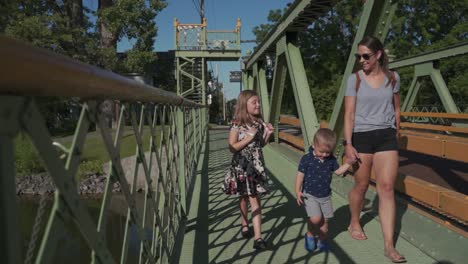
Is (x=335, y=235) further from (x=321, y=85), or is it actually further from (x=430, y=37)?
(x=430, y=37)

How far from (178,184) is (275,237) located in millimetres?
1074

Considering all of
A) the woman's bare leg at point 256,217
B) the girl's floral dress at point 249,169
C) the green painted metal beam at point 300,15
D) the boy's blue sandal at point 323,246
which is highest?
the green painted metal beam at point 300,15

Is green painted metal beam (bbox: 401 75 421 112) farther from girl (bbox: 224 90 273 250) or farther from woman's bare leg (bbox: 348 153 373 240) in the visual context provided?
girl (bbox: 224 90 273 250)

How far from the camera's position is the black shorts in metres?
3.09

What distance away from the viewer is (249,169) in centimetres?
350

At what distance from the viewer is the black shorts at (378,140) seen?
3090 millimetres

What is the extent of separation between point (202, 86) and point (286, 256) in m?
20.4

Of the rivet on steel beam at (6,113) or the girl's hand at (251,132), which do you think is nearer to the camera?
the rivet on steel beam at (6,113)

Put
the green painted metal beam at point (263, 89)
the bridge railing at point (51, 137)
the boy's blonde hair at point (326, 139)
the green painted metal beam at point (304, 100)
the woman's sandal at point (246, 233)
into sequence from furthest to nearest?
the green painted metal beam at point (263, 89) → the green painted metal beam at point (304, 100) → the woman's sandal at point (246, 233) → the boy's blonde hair at point (326, 139) → the bridge railing at point (51, 137)

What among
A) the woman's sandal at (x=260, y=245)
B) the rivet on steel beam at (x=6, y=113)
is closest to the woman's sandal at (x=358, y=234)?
the woman's sandal at (x=260, y=245)

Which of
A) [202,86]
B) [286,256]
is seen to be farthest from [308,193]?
[202,86]

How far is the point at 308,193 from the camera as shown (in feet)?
10.7

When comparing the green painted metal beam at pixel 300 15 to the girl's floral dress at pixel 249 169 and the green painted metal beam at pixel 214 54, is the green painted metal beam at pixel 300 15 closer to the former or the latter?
the girl's floral dress at pixel 249 169

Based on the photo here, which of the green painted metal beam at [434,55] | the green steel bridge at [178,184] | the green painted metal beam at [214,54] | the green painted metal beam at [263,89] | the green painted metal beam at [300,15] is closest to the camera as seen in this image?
the green steel bridge at [178,184]
